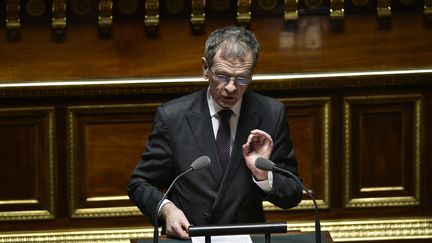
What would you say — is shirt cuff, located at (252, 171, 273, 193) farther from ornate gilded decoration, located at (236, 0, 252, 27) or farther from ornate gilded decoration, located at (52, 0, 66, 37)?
ornate gilded decoration, located at (52, 0, 66, 37)

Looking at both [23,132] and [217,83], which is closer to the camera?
[217,83]

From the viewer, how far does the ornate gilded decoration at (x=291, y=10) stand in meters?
5.65

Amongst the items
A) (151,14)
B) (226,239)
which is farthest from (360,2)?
(226,239)

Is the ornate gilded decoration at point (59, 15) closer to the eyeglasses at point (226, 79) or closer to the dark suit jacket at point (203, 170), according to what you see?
the dark suit jacket at point (203, 170)

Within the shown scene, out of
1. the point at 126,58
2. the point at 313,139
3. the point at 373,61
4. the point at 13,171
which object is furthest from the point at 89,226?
the point at 373,61

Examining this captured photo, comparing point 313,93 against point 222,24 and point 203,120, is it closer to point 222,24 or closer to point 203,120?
point 222,24

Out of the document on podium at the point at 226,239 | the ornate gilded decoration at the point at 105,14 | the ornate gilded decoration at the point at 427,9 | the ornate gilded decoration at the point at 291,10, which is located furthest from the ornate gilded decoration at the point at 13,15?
the document on podium at the point at 226,239

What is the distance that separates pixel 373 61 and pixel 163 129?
2.01m

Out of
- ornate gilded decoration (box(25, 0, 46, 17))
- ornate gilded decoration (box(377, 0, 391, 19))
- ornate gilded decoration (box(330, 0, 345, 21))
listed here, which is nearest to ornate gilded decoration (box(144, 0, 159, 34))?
ornate gilded decoration (box(25, 0, 46, 17))

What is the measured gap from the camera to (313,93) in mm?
5738

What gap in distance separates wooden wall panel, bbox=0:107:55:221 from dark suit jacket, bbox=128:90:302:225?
1693 millimetres

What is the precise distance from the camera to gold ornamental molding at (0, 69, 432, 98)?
5590 millimetres

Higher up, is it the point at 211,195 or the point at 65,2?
the point at 65,2

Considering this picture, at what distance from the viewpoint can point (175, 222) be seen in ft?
12.2
